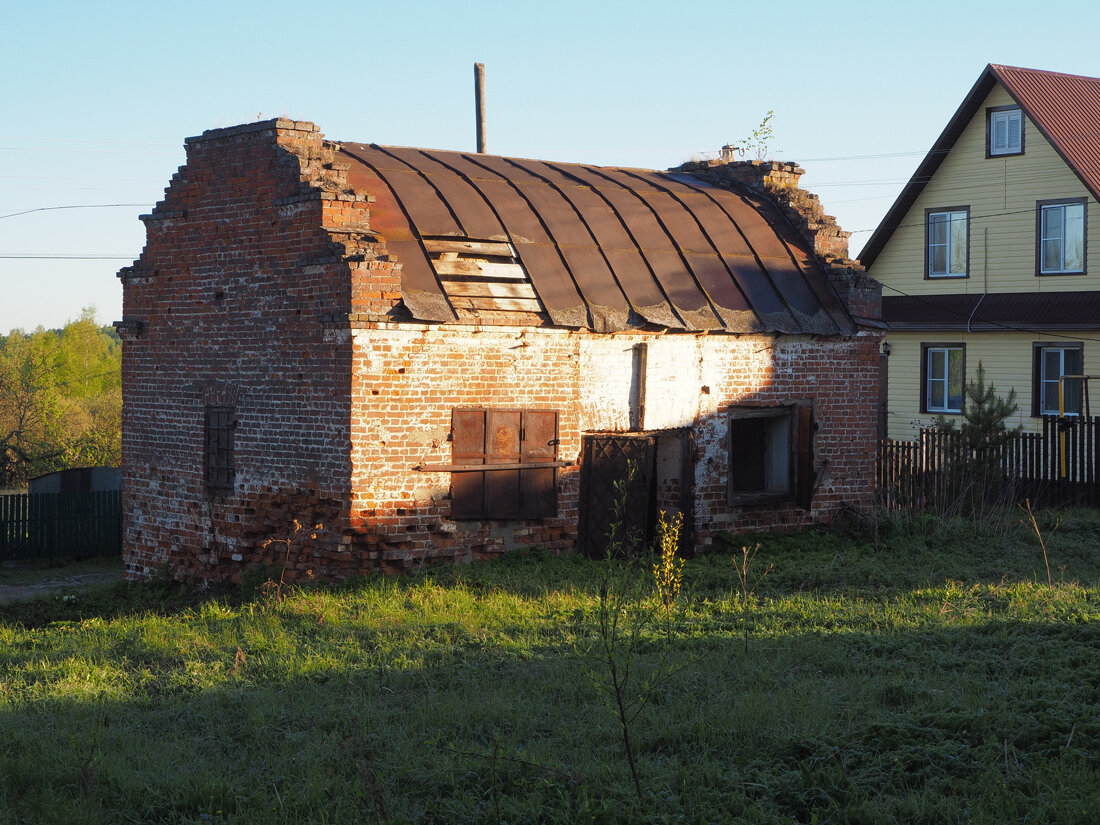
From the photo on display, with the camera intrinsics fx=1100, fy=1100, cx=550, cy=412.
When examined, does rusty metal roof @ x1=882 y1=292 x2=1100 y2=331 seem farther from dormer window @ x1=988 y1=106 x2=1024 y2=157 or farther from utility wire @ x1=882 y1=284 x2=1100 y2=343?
dormer window @ x1=988 y1=106 x2=1024 y2=157

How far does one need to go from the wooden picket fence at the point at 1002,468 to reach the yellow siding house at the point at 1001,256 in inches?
145

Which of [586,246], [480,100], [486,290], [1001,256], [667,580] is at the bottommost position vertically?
[667,580]

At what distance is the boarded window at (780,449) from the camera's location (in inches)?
535

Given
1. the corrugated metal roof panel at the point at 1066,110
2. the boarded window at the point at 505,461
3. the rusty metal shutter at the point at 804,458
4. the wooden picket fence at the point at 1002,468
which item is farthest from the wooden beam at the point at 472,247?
the corrugated metal roof panel at the point at 1066,110

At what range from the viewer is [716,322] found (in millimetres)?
13039

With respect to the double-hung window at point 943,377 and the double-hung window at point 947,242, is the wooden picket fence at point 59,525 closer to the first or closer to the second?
the double-hung window at point 943,377

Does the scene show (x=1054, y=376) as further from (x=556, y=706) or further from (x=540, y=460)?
(x=556, y=706)

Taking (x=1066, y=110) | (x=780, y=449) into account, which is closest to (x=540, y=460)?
(x=780, y=449)

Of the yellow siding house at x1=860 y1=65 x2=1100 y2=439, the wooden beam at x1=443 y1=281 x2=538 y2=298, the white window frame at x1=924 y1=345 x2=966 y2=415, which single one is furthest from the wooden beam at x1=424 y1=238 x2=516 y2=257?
the white window frame at x1=924 y1=345 x2=966 y2=415

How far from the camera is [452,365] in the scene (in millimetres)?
11312

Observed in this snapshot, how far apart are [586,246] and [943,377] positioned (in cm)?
1355

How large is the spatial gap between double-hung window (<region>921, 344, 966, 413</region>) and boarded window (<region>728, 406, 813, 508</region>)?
10.8m

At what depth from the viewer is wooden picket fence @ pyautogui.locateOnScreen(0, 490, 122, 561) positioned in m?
16.2

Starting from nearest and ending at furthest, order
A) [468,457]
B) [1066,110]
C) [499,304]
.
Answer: [468,457] < [499,304] < [1066,110]
